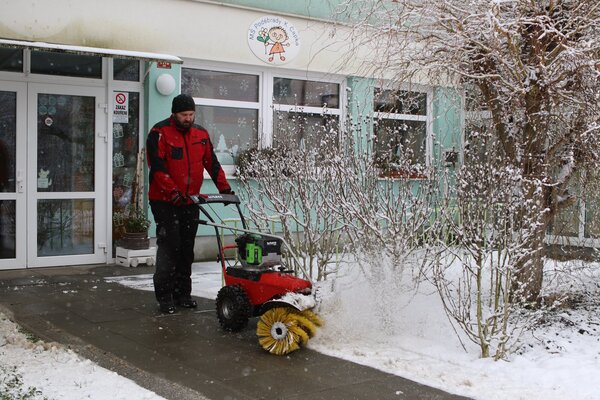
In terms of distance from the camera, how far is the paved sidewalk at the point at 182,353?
4.75 metres

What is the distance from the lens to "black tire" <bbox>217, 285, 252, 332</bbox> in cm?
598

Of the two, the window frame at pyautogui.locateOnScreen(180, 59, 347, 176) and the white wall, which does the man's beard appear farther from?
the window frame at pyautogui.locateOnScreen(180, 59, 347, 176)

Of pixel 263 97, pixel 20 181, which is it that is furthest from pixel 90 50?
pixel 263 97

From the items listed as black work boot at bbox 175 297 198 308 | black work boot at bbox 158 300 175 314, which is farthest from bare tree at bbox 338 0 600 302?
black work boot at bbox 158 300 175 314

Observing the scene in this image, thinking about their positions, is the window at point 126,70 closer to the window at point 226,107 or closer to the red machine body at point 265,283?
the window at point 226,107

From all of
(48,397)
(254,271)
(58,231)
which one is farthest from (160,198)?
(58,231)

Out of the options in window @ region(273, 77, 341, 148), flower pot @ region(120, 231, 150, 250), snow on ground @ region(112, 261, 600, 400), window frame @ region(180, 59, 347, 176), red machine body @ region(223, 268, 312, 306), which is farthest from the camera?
window @ region(273, 77, 341, 148)

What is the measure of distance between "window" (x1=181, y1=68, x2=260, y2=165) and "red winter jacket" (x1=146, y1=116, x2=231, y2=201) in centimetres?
367

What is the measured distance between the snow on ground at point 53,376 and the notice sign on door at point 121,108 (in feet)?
16.0

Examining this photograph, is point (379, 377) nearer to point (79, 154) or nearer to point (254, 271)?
point (254, 271)

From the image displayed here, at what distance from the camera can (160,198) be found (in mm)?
6844

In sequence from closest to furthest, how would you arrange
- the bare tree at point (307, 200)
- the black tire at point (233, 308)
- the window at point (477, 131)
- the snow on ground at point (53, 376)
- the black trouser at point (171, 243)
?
the snow on ground at point (53, 376) → the black tire at point (233, 308) → the window at point (477, 131) → the black trouser at point (171, 243) → the bare tree at point (307, 200)

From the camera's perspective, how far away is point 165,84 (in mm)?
10000

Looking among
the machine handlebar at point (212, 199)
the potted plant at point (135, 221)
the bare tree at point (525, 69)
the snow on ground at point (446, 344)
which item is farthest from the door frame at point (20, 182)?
the bare tree at point (525, 69)
